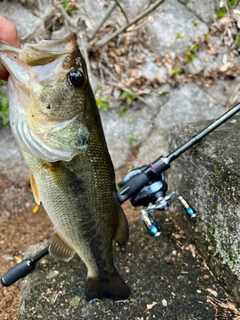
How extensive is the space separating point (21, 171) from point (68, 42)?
2950 mm

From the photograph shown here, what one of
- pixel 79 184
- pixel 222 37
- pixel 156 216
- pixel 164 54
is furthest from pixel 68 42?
pixel 222 37

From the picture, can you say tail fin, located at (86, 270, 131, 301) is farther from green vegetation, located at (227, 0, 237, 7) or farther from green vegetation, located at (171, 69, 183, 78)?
green vegetation, located at (227, 0, 237, 7)

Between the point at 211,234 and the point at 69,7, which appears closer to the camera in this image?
the point at 211,234

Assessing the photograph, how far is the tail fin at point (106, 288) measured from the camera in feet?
7.01

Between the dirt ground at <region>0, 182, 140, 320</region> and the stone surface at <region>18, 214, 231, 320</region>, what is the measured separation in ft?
2.26

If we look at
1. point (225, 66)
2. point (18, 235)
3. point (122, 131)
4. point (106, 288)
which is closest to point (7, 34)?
point (106, 288)

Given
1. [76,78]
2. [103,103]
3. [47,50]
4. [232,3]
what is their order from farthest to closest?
1. [232,3]
2. [103,103]
3. [76,78]
4. [47,50]

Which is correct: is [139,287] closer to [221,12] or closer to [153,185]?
[153,185]

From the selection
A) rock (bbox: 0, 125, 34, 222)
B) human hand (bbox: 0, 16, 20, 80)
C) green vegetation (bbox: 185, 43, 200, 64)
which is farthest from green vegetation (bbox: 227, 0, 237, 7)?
human hand (bbox: 0, 16, 20, 80)

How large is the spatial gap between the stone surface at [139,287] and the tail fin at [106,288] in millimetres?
131

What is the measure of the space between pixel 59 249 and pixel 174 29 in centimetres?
416

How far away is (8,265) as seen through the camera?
337 centimetres

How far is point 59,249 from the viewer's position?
6.76 feet

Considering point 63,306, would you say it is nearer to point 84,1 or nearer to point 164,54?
point 164,54
